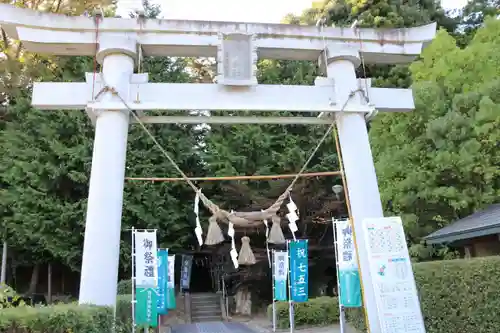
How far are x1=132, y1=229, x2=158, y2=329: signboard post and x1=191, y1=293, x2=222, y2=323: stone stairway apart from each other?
1049 cm

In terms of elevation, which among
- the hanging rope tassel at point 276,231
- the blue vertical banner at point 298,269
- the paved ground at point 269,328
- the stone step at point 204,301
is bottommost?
the paved ground at point 269,328

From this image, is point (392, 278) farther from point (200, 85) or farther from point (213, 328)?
point (213, 328)

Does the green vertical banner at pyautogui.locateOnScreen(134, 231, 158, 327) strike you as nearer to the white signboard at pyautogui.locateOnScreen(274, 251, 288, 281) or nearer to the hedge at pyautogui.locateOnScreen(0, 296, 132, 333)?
the hedge at pyautogui.locateOnScreen(0, 296, 132, 333)

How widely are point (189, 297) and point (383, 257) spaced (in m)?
15.3

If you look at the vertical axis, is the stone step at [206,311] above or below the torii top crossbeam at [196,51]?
below

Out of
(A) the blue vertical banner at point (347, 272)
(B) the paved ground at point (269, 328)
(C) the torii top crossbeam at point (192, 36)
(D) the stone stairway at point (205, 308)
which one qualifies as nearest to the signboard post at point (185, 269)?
(D) the stone stairway at point (205, 308)

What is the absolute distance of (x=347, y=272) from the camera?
9.13 metres

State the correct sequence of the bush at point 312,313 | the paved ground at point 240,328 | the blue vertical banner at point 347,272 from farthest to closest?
the bush at point 312,313 < the paved ground at point 240,328 < the blue vertical banner at point 347,272

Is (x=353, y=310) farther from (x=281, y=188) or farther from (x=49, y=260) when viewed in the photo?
(x=49, y=260)

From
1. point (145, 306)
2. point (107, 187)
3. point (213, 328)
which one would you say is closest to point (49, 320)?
→ point (107, 187)

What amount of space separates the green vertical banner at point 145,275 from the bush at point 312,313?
22.5 feet

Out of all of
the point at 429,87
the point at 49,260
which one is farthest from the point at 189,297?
the point at 429,87

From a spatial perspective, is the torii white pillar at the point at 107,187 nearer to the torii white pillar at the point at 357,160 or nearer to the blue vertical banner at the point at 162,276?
the torii white pillar at the point at 357,160

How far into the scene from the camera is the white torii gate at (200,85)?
6.45 meters
